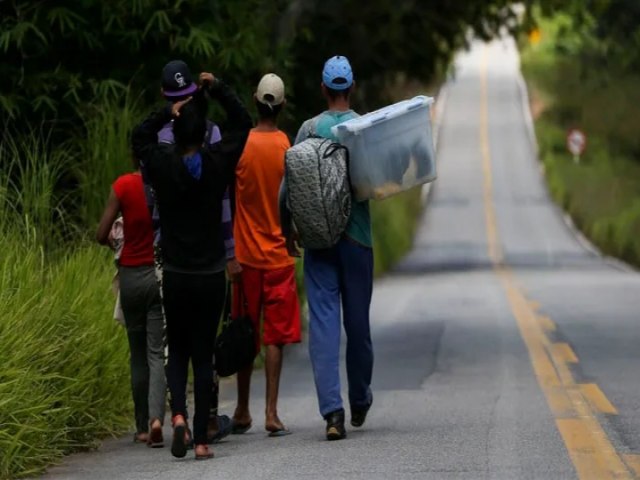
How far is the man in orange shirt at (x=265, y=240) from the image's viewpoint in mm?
10688

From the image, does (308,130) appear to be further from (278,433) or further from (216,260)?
(278,433)

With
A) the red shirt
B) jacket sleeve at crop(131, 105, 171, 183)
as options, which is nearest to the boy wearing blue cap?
the red shirt

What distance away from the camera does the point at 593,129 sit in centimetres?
8512

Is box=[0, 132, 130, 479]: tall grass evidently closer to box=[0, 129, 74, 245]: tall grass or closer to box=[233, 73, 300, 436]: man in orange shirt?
box=[0, 129, 74, 245]: tall grass

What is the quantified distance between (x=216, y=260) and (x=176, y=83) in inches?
36.9

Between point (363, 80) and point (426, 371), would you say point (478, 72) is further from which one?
point (426, 371)

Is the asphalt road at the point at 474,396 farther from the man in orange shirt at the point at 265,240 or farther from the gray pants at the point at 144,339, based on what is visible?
the man in orange shirt at the point at 265,240

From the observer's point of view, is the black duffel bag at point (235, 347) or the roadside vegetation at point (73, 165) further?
the black duffel bag at point (235, 347)

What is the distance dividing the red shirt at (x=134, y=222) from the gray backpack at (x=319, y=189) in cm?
80

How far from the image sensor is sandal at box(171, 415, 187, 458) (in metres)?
9.55

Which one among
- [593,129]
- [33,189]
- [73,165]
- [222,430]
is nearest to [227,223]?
[222,430]

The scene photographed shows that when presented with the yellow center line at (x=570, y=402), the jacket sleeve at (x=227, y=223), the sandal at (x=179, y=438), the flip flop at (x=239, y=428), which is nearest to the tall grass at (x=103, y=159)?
the yellow center line at (x=570, y=402)

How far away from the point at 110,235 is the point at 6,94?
5401mm

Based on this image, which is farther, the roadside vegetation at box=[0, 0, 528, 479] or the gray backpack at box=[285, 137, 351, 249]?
the gray backpack at box=[285, 137, 351, 249]
